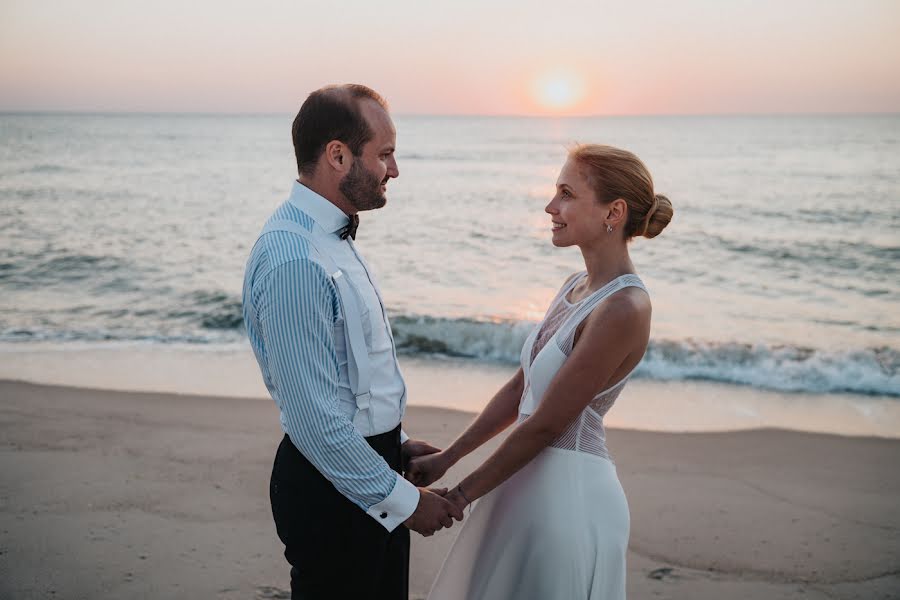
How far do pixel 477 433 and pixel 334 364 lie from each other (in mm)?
973

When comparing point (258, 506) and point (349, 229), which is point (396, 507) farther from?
point (258, 506)

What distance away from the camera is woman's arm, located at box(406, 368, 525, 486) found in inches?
111

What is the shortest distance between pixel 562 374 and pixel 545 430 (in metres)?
0.19

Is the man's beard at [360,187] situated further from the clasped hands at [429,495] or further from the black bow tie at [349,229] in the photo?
the clasped hands at [429,495]

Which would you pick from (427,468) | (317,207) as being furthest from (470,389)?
(317,207)

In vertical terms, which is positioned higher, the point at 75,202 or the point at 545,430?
the point at 545,430

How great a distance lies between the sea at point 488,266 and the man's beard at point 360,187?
2.17 feet

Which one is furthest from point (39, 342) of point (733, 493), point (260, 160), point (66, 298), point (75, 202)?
point (260, 160)

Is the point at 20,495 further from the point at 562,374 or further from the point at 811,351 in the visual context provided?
the point at 811,351

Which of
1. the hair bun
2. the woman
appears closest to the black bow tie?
the woman

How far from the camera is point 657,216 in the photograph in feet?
8.78

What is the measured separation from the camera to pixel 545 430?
249cm

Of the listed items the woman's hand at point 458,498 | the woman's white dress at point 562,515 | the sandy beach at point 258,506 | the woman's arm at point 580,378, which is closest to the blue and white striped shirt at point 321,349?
the woman's hand at point 458,498

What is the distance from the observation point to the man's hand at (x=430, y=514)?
233 cm
